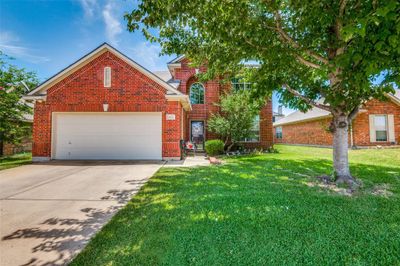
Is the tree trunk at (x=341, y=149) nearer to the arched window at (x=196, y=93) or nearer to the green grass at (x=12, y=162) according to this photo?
the arched window at (x=196, y=93)

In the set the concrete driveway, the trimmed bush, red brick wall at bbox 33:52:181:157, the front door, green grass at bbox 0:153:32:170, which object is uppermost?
red brick wall at bbox 33:52:181:157

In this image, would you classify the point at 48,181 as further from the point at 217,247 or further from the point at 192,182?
the point at 217,247

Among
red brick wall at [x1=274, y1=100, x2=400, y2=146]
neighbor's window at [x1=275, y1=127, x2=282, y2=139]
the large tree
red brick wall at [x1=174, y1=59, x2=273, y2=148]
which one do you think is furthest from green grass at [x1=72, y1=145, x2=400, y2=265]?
neighbor's window at [x1=275, y1=127, x2=282, y2=139]

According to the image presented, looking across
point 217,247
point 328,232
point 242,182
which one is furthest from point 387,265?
point 242,182

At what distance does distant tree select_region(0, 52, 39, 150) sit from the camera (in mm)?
12469

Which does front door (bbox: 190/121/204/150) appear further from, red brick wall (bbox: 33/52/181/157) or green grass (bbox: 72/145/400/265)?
green grass (bbox: 72/145/400/265)

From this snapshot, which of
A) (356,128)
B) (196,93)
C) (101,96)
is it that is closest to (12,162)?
(101,96)

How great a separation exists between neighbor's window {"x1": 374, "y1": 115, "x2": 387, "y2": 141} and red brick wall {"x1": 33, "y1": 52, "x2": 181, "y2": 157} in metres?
15.9

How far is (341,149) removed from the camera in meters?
5.54

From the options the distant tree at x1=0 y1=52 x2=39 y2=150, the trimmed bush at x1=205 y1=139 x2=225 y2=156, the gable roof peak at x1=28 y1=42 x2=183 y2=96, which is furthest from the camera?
the trimmed bush at x1=205 y1=139 x2=225 y2=156

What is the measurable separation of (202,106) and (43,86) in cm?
969

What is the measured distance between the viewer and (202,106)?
1523 cm

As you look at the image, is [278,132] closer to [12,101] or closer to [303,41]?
[303,41]

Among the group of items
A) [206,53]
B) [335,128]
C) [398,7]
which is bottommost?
[335,128]
